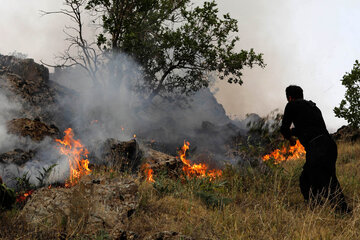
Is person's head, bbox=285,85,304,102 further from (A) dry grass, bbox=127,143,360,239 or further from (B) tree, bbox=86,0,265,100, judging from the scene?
→ (B) tree, bbox=86,0,265,100

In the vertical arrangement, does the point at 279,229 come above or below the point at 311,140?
below

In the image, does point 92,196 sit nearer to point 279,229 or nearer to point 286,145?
point 279,229

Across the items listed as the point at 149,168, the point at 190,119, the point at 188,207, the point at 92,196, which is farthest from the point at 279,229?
the point at 190,119

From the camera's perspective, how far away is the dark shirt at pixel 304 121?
422 centimetres

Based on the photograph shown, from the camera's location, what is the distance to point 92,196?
379 cm

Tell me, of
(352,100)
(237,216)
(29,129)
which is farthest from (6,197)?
(352,100)

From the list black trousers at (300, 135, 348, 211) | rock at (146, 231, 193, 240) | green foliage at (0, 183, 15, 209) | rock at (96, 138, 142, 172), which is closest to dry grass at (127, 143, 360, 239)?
black trousers at (300, 135, 348, 211)

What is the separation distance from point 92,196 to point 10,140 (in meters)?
6.17

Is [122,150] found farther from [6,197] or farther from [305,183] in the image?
[305,183]

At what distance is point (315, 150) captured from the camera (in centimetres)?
Answer: 412

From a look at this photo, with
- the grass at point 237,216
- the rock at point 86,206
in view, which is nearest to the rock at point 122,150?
the grass at point 237,216

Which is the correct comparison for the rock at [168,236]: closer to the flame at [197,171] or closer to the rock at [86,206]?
the rock at [86,206]

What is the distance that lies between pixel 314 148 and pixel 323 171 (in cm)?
33

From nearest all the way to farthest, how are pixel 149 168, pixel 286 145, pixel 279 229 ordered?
1. pixel 279 229
2. pixel 286 145
3. pixel 149 168
